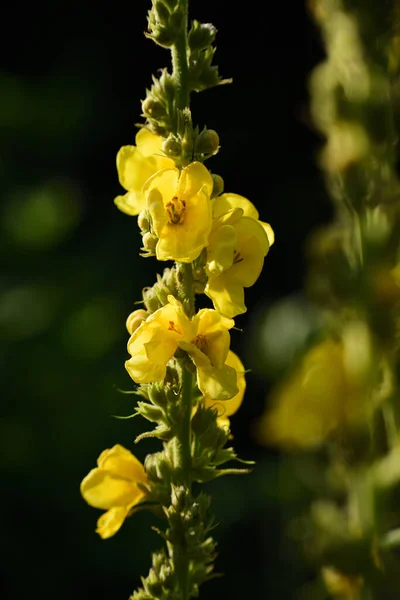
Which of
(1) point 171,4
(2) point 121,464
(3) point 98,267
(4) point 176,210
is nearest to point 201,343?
(4) point 176,210

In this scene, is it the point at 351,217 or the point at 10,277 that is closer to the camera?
the point at 351,217

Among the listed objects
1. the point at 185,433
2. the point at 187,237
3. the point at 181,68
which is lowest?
the point at 185,433

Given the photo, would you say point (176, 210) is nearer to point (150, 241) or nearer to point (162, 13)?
point (150, 241)

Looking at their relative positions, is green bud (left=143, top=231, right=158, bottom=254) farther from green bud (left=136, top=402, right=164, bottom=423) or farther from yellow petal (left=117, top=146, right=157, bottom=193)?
green bud (left=136, top=402, right=164, bottom=423)

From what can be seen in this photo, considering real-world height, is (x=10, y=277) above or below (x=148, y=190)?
below

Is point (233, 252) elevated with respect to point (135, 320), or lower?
elevated

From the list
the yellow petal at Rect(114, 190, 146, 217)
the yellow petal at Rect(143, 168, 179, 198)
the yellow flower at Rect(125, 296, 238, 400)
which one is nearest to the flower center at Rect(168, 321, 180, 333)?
the yellow flower at Rect(125, 296, 238, 400)

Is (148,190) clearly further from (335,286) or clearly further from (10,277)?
(10,277)

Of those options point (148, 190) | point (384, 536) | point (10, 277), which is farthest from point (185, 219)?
point (10, 277)
